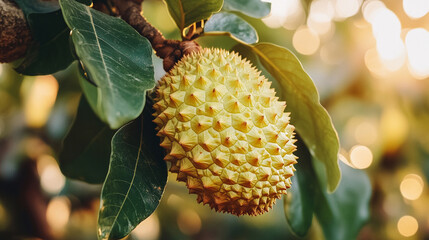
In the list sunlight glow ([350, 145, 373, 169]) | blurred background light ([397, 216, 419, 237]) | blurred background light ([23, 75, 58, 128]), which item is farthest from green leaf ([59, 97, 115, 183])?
blurred background light ([397, 216, 419, 237])

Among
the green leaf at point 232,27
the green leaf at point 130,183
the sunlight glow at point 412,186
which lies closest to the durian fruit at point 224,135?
the green leaf at point 130,183

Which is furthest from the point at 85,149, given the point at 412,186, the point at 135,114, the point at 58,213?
the point at 412,186

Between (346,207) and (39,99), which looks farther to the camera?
(39,99)

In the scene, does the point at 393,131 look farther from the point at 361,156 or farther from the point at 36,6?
the point at 36,6

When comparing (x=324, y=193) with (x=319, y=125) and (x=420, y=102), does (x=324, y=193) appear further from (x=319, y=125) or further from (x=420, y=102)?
(x=420, y=102)

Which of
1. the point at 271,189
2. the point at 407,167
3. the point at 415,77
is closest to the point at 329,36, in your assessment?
the point at 415,77

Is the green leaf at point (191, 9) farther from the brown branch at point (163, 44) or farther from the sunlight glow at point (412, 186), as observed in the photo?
the sunlight glow at point (412, 186)

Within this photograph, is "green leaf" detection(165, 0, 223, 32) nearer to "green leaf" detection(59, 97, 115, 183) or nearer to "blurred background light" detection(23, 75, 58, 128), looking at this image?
"green leaf" detection(59, 97, 115, 183)
